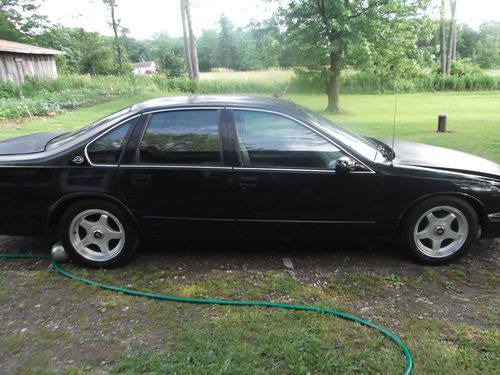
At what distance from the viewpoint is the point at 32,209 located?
3.53 meters

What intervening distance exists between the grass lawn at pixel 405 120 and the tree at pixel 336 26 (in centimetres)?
137

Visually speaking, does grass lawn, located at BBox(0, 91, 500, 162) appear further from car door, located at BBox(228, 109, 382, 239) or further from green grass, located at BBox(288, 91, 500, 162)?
car door, located at BBox(228, 109, 382, 239)

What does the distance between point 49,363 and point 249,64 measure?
16297 millimetres

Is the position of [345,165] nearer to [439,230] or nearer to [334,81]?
[439,230]

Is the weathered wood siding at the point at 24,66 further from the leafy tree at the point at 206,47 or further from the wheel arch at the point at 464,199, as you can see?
the wheel arch at the point at 464,199

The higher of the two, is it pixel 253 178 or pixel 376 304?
pixel 253 178

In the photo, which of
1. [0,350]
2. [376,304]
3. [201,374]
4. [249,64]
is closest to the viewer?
[201,374]

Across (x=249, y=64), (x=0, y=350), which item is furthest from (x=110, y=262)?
(x=249, y=64)

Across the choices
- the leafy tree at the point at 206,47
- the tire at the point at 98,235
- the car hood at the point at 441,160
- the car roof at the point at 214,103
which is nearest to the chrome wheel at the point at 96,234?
the tire at the point at 98,235

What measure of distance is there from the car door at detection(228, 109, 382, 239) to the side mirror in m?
0.04

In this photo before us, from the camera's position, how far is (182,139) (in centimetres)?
356

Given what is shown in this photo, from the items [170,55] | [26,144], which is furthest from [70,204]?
[170,55]

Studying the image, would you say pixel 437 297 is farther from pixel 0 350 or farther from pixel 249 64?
pixel 249 64

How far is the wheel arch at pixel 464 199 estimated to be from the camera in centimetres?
346
